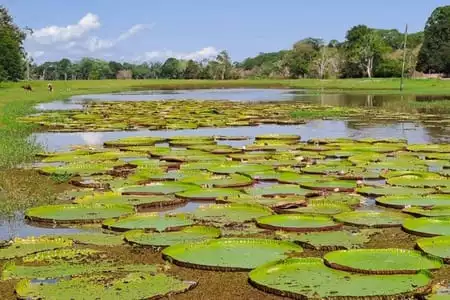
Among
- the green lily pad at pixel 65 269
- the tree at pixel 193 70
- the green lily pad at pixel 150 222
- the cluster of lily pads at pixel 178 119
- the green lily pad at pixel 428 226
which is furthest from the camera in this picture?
the tree at pixel 193 70

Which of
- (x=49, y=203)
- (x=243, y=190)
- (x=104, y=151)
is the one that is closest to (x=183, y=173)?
(x=243, y=190)

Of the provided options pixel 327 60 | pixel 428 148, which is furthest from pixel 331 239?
pixel 327 60

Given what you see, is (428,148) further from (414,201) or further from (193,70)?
(193,70)

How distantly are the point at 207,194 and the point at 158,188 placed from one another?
2.43 ft

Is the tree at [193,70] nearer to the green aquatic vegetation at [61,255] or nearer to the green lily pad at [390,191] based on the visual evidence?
the green lily pad at [390,191]

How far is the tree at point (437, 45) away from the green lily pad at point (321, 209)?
63.4m

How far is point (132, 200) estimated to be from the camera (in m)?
7.31

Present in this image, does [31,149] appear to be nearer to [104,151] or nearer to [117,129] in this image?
[104,151]

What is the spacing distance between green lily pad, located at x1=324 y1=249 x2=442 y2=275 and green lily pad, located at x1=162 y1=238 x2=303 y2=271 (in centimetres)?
50

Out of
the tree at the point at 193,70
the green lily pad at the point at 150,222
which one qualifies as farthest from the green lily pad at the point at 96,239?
the tree at the point at 193,70

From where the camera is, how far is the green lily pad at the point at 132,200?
714 centimetres

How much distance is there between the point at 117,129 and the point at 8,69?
35.7 m

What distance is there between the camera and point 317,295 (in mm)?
4098

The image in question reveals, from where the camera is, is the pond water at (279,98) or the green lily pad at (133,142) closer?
the green lily pad at (133,142)
